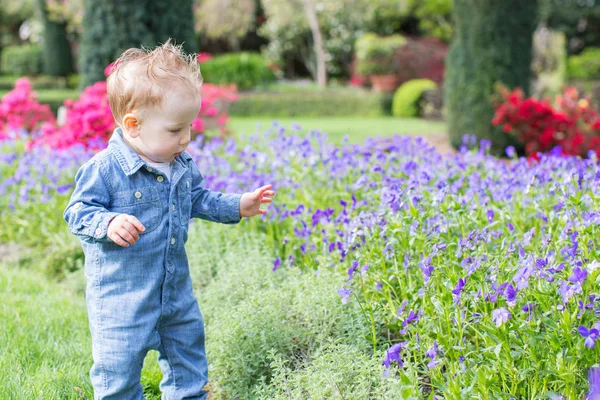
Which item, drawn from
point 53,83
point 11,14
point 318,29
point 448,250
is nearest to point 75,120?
point 448,250

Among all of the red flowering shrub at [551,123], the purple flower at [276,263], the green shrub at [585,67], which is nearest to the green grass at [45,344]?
the purple flower at [276,263]

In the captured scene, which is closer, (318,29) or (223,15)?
(223,15)

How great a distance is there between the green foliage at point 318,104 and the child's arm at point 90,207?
15873 millimetres

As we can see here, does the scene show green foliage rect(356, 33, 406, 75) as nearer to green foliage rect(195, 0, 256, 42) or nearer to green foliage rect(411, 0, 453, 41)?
green foliage rect(411, 0, 453, 41)

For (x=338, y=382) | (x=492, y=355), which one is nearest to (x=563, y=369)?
(x=492, y=355)

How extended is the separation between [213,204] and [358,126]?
12.9m

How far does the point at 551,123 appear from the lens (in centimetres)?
872

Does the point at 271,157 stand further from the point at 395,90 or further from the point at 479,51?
the point at 395,90

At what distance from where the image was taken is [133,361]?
236cm

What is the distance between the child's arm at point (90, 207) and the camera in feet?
7.19

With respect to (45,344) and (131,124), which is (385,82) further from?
(131,124)

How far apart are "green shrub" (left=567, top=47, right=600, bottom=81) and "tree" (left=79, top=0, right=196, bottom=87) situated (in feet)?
52.3

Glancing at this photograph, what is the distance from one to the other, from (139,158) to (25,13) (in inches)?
1110

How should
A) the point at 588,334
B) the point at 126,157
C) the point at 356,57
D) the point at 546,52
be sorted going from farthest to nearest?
the point at 356,57 → the point at 546,52 → the point at 126,157 → the point at 588,334
